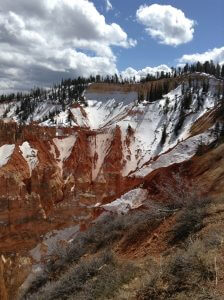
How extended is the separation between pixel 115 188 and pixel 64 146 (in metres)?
12.6

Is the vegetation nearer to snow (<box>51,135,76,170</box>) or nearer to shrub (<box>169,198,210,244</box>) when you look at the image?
shrub (<box>169,198,210,244</box>)

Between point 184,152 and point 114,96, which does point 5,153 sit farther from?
Answer: point 114,96

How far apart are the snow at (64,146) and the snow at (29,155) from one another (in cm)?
583

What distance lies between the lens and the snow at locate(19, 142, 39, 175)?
45.8m

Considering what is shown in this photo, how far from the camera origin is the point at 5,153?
43594mm

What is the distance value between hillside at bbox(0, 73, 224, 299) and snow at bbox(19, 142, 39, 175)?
13 centimetres

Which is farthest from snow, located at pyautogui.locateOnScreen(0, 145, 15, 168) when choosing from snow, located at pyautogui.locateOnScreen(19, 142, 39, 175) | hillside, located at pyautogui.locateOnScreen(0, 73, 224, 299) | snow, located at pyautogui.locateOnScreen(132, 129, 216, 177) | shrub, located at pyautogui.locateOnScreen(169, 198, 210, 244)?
shrub, located at pyautogui.locateOnScreen(169, 198, 210, 244)

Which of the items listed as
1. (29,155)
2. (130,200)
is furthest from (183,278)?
(29,155)

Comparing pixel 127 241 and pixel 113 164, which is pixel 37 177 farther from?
pixel 127 241

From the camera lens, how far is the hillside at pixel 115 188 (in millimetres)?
10258

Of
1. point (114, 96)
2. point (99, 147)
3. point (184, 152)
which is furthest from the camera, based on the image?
point (114, 96)

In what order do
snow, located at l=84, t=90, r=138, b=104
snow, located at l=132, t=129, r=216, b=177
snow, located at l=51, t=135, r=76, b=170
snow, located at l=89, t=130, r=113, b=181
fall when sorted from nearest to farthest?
snow, located at l=132, t=129, r=216, b=177 < snow, located at l=51, t=135, r=76, b=170 < snow, located at l=89, t=130, r=113, b=181 < snow, located at l=84, t=90, r=138, b=104

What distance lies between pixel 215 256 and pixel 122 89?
9287 centimetres

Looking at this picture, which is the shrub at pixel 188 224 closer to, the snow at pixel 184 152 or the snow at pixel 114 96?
the snow at pixel 184 152
